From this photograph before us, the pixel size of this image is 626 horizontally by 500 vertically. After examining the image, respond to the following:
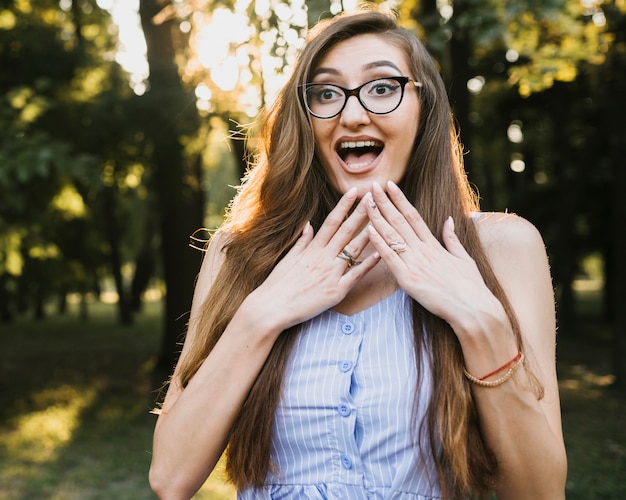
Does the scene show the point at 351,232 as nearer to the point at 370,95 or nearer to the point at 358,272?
Answer: the point at 358,272

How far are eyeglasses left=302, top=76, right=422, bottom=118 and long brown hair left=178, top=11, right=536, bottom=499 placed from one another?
0.28 feet

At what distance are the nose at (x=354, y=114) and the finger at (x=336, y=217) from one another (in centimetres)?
20

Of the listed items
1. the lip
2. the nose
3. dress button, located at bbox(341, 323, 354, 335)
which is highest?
the nose

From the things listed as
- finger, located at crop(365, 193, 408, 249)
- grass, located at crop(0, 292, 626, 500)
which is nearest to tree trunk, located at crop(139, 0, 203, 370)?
grass, located at crop(0, 292, 626, 500)

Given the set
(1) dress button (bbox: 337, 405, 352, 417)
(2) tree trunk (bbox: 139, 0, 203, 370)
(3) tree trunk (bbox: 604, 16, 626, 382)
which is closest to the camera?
(1) dress button (bbox: 337, 405, 352, 417)

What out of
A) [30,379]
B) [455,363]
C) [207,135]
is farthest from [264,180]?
[30,379]

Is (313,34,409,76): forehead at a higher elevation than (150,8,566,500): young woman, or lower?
higher

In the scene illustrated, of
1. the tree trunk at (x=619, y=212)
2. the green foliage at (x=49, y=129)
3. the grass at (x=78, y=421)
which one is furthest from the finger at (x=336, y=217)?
the tree trunk at (x=619, y=212)

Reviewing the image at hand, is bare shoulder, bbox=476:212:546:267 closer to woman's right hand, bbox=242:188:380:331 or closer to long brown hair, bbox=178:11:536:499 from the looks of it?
long brown hair, bbox=178:11:536:499

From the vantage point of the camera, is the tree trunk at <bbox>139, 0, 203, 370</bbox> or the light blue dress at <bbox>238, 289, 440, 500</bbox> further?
the tree trunk at <bbox>139, 0, 203, 370</bbox>

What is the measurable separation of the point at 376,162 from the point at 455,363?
0.65 meters

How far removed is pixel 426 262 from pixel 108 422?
8.36 meters

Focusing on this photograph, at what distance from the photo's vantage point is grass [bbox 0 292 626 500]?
6.62 m

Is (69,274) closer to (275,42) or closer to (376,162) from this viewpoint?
(275,42)
